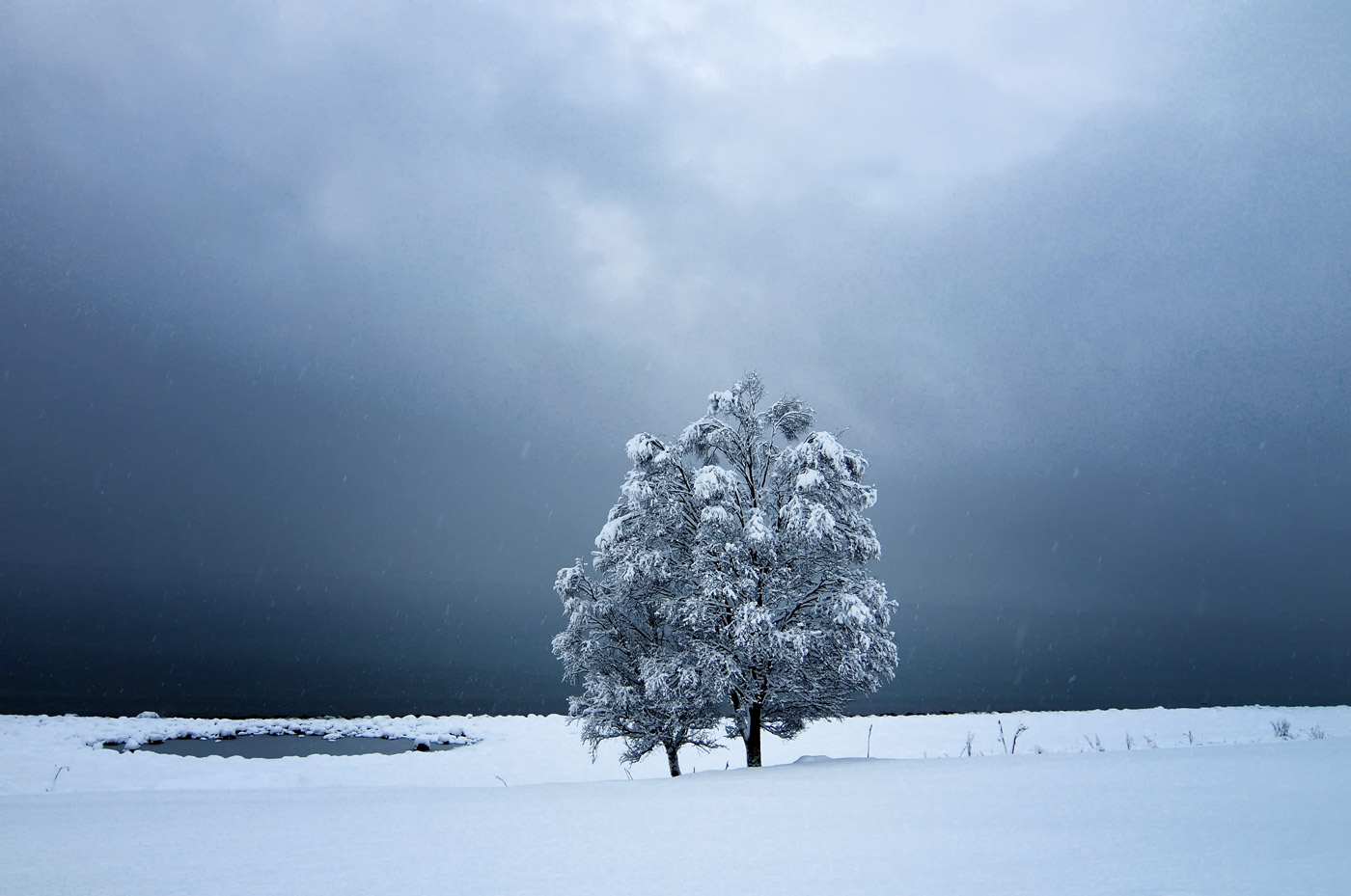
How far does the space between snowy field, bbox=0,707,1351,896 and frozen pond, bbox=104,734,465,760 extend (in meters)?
22.0

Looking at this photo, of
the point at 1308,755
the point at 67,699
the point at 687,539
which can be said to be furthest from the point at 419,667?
the point at 1308,755

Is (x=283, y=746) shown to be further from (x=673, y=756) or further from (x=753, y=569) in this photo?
(x=753, y=569)

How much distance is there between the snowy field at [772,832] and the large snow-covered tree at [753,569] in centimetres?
244

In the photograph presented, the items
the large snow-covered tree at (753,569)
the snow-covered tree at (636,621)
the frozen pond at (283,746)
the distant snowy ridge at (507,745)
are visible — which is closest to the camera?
the large snow-covered tree at (753,569)

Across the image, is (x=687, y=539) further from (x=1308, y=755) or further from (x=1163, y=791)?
(x=1308, y=755)

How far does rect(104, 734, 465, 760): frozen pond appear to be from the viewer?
3081 cm

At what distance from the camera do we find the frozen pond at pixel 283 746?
30812mm

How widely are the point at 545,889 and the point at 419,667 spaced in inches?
3347

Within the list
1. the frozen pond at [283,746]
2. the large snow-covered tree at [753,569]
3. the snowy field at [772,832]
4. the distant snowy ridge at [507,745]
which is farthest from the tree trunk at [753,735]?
the frozen pond at [283,746]

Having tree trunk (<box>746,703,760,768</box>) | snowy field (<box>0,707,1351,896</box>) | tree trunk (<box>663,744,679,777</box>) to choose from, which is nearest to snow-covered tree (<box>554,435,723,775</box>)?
tree trunk (<box>663,744,679,777</box>)

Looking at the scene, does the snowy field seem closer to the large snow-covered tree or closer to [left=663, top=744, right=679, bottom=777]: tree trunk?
the large snow-covered tree

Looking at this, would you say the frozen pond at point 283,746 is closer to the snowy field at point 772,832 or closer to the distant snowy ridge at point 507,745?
the distant snowy ridge at point 507,745

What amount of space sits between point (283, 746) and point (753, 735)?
27.2m

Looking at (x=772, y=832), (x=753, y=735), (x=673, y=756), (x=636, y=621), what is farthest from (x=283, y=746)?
(x=772, y=832)
